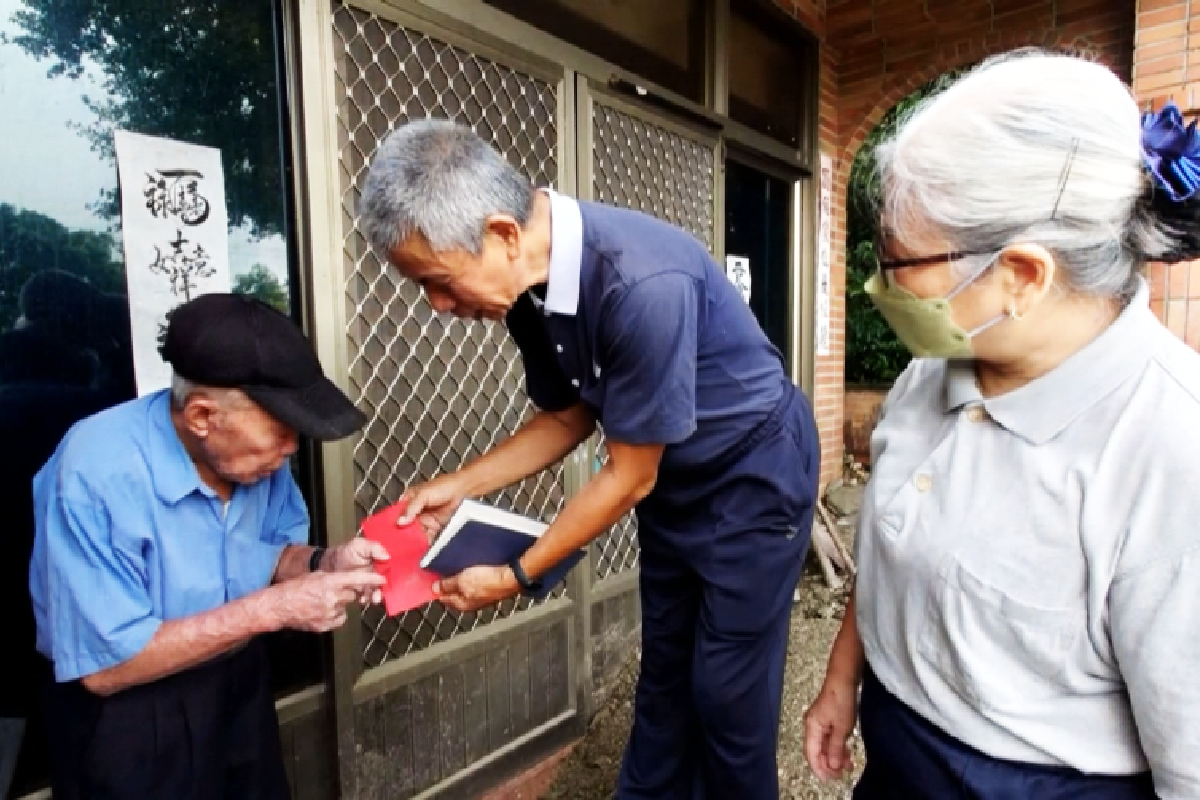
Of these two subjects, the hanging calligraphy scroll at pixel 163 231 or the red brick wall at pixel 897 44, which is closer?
the hanging calligraphy scroll at pixel 163 231

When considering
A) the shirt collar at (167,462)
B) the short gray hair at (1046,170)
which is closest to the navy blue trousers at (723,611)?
the short gray hair at (1046,170)

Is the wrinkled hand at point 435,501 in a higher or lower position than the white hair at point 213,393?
lower

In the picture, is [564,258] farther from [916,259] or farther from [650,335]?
[916,259]

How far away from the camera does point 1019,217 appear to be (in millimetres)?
900

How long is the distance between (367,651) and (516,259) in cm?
136

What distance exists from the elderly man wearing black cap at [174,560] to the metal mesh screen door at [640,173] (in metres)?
1.74

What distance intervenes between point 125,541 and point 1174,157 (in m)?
1.57

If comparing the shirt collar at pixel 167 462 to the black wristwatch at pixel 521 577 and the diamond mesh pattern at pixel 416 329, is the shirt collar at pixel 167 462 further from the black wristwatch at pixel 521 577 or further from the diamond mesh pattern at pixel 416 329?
the diamond mesh pattern at pixel 416 329

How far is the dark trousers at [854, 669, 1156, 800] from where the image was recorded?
0.95 meters

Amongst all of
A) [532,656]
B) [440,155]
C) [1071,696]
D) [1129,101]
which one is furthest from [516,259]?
[532,656]

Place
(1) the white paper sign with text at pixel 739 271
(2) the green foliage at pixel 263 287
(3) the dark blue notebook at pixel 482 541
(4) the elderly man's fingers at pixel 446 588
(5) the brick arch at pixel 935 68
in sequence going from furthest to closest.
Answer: (5) the brick arch at pixel 935 68, (1) the white paper sign with text at pixel 739 271, (2) the green foliage at pixel 263 287, (4) the elderly man's fingers at pixel 446 588, (3) the dark blue notebook at pixel 482 541

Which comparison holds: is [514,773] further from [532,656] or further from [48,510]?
[48,510]

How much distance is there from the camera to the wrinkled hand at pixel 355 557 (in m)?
1.60

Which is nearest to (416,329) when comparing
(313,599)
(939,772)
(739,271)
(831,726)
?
(313,599)
